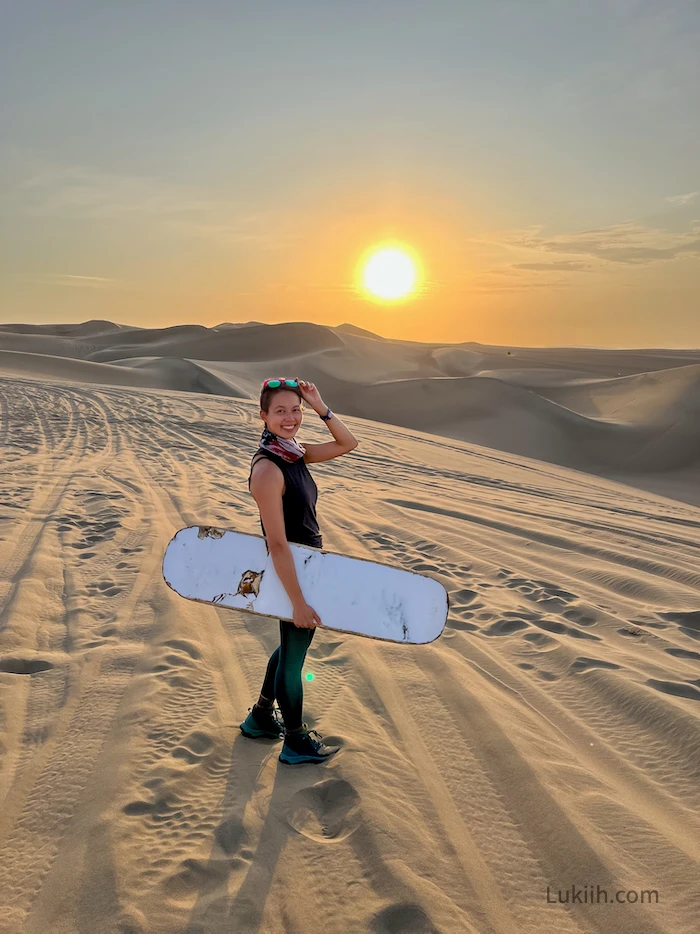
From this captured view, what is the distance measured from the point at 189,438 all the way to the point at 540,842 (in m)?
11.0

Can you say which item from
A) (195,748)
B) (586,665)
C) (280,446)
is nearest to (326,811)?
(195,748)

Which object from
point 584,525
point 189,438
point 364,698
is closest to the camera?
point 364,698

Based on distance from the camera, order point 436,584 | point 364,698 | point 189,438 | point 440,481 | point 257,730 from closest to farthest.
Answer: point 436,584 < point 257,730 < point 364,698 < point 440,481 < point 189,438

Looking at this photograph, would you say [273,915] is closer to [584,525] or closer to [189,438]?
[584,525]

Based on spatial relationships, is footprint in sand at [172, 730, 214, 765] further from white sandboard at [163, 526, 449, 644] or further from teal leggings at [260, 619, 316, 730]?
white sandboard at [163, 526, 449, 644]

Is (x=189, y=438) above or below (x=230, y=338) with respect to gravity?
below

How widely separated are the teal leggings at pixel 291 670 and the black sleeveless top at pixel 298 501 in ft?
1.23

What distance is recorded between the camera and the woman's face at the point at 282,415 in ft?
8.76

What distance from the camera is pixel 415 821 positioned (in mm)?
2623

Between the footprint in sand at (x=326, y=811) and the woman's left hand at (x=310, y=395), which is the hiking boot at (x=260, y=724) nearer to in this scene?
the footprint in sand at (x=326, y=811)

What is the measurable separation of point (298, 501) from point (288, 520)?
0.11m

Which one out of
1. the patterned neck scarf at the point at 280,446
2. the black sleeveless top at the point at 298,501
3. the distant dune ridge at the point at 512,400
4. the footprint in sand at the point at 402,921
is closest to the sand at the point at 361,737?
the footprint in sand at the point at 402,921

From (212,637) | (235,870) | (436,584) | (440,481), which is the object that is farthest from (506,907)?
(440,481)

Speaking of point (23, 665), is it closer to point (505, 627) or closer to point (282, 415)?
point (282, 415)
